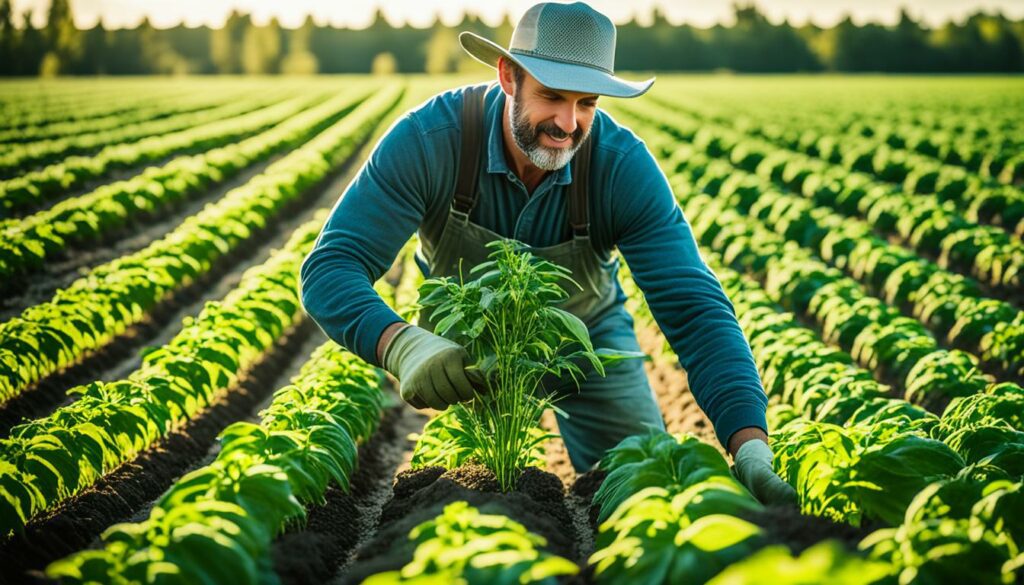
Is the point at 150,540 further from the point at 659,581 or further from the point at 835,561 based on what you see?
the point at 835,561

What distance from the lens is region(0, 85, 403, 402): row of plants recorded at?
616cm

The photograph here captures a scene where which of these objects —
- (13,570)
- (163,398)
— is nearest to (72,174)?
(163,398)

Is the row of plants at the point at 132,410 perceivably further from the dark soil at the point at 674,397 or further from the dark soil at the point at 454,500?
the dark soil at the point at 674,397

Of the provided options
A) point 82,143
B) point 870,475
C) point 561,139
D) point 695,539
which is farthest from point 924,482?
point 82,143

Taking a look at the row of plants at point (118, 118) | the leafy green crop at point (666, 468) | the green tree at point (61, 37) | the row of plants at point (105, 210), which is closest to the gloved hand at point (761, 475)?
the leafy green crop at point (666, 468)

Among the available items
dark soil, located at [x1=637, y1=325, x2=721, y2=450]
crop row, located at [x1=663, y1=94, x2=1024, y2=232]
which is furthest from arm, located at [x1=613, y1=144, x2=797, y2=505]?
crop row, located at [x1=663, y1=94, x2=1024, y2=232]

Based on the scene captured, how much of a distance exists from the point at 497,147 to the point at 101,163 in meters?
15.5

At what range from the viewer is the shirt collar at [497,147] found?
3.89 meters

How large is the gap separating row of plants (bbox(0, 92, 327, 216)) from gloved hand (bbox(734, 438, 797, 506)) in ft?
41.4

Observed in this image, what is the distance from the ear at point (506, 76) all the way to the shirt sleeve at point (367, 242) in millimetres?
410

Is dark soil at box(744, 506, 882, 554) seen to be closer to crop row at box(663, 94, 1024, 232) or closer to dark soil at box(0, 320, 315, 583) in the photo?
dark soil at box(0, 320, 315, 583)

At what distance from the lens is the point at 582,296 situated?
4367 mm

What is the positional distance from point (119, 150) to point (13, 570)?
57.2 ft

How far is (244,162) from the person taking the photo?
1939 cm
